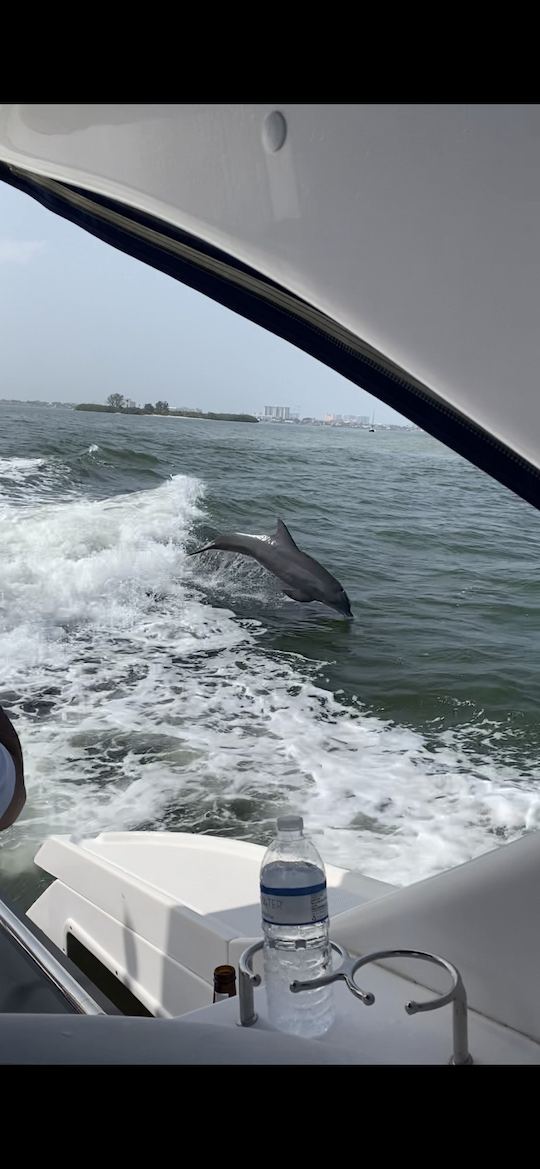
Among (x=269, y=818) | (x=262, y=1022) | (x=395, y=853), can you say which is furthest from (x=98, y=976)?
(x=269, y=818)

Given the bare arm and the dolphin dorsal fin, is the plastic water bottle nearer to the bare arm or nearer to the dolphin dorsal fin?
the bare arm

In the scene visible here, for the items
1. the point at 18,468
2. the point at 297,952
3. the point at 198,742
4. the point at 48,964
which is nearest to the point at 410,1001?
the point at 297,952

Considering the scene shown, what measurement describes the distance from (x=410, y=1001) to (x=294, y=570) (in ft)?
23.2

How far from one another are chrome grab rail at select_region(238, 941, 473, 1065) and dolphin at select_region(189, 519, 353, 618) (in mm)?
6808

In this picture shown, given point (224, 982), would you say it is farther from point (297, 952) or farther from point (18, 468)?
point (18, 468)

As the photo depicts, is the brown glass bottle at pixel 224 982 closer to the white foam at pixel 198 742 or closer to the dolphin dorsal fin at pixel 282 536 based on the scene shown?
the white foam at pixel 198 742

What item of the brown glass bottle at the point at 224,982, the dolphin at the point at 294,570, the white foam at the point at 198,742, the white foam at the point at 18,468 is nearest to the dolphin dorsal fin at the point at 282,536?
the dolphin at the point at 294,570

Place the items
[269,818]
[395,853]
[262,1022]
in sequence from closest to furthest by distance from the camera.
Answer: [262,1022], [395,853], [269,818]

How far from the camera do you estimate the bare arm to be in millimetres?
662

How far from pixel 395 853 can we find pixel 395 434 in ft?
84.6

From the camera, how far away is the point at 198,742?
4715 millimetres
